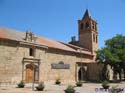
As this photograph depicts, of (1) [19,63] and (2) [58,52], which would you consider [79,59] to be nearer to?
(2) [58,52]

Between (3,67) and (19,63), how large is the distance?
8.66 feet

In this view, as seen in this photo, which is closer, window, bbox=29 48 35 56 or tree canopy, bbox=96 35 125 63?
window, bbox=29 48 35 56

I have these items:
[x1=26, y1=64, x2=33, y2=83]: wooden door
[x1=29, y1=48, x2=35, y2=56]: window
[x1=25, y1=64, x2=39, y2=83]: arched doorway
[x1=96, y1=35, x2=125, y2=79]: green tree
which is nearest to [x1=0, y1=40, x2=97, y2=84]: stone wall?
[x1=29, y1=48, x2=35, y2=56]: window

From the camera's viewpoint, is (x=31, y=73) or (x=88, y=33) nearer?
(x=31, y=73)

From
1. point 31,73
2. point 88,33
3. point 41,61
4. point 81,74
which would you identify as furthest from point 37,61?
point 88,33

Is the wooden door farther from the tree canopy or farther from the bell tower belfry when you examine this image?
the bell tower belfry

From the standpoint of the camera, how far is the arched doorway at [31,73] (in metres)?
31.7

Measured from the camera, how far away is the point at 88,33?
5378 cm

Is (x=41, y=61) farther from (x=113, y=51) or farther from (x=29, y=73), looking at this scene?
(x=113, y=51)

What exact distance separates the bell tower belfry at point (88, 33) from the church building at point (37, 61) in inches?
219

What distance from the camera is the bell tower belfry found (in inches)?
2088

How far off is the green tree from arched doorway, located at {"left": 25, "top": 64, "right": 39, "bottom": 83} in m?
14.1

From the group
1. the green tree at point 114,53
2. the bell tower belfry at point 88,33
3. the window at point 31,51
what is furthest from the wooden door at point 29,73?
the bell tower belfry at point 88,33

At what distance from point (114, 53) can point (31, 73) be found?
660 inches
